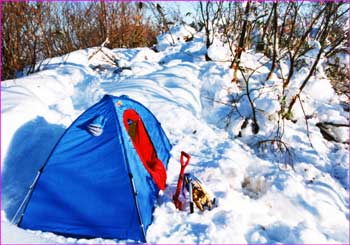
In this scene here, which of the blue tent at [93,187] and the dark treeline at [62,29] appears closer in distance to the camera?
the blue tent at [93,187]

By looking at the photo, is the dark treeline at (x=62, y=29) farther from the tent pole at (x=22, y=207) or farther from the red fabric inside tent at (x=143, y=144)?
the tent pole at (x=22, y=207)

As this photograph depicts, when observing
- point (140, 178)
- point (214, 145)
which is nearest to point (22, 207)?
point (140, 178)

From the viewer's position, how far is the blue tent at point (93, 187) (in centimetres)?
283

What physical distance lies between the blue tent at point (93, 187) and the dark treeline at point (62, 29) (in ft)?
13.0

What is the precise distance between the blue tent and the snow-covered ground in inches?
5.0

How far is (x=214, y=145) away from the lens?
14.7ft

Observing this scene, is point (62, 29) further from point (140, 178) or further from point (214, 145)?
point (140, 178)

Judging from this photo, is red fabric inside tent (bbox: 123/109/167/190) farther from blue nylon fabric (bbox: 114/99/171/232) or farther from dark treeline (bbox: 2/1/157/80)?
dark treeline (bbox: 2/1/157/80)

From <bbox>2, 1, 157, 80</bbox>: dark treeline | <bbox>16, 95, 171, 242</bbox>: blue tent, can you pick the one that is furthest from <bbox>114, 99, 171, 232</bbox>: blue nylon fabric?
<bbox>2, 1, 157, 80</bbox>: dark treeline

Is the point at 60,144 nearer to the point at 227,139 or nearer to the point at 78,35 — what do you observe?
the point at 227,139

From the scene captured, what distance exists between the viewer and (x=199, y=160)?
4113 millimetres

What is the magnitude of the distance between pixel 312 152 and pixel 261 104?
105 cm

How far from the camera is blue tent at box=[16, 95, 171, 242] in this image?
9.29ft

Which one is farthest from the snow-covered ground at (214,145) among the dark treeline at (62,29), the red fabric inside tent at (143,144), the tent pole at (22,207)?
the dark treeline at (62,29)
